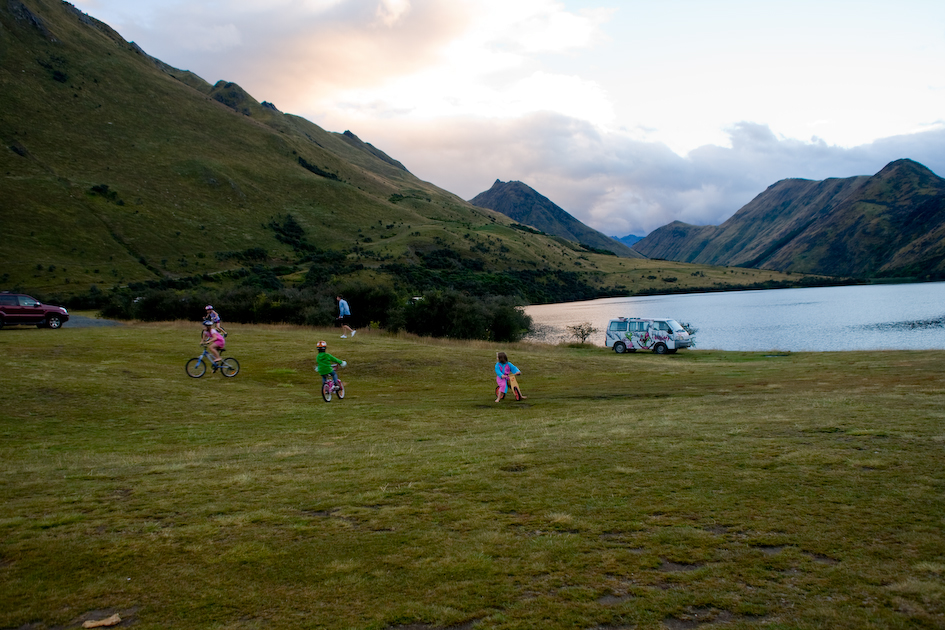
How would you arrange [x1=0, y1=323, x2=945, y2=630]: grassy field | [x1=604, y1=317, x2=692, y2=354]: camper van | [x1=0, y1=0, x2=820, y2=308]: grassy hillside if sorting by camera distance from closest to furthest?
[x1=0, y1=323, x2=945, y2=630]: grassy field
[x1=604, y1=317, x2=692, y2=354]: camper van
[x1=0, y1=0, x2=820, y2=308]: grassy hillside

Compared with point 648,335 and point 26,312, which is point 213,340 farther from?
point 648,335

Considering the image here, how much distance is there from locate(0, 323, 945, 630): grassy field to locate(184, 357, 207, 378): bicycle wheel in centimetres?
565

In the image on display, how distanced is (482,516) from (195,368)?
1832 centimetres

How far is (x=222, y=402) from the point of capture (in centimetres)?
1741

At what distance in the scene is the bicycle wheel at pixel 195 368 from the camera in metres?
21.2

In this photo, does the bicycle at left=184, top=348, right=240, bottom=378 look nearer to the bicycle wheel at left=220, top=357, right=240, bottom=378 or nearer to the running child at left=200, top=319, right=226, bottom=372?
the bicycle wheel at left=220, top=357, right=240, bottom=378

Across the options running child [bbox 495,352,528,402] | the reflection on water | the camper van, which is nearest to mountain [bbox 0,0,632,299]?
the camper van

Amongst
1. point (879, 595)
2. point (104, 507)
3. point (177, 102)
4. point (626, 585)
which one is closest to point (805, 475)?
point (879, 595)

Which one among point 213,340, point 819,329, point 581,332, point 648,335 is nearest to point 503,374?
point 213,340

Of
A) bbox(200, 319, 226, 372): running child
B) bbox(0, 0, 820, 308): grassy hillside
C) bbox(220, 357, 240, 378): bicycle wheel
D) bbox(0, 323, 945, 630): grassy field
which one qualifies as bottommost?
bbox(0, 323, 945, 630): grassy field

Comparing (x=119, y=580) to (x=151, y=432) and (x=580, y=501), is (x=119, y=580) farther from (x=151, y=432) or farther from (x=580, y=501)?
(x=151, y=432)

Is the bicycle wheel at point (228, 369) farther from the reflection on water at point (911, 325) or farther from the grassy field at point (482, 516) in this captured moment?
the reflection on water at point (911, 325)

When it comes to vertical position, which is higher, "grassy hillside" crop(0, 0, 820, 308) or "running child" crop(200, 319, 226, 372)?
"grassy hillside" crop(0, 0, 820, 308)

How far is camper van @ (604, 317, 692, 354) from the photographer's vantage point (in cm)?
3775
